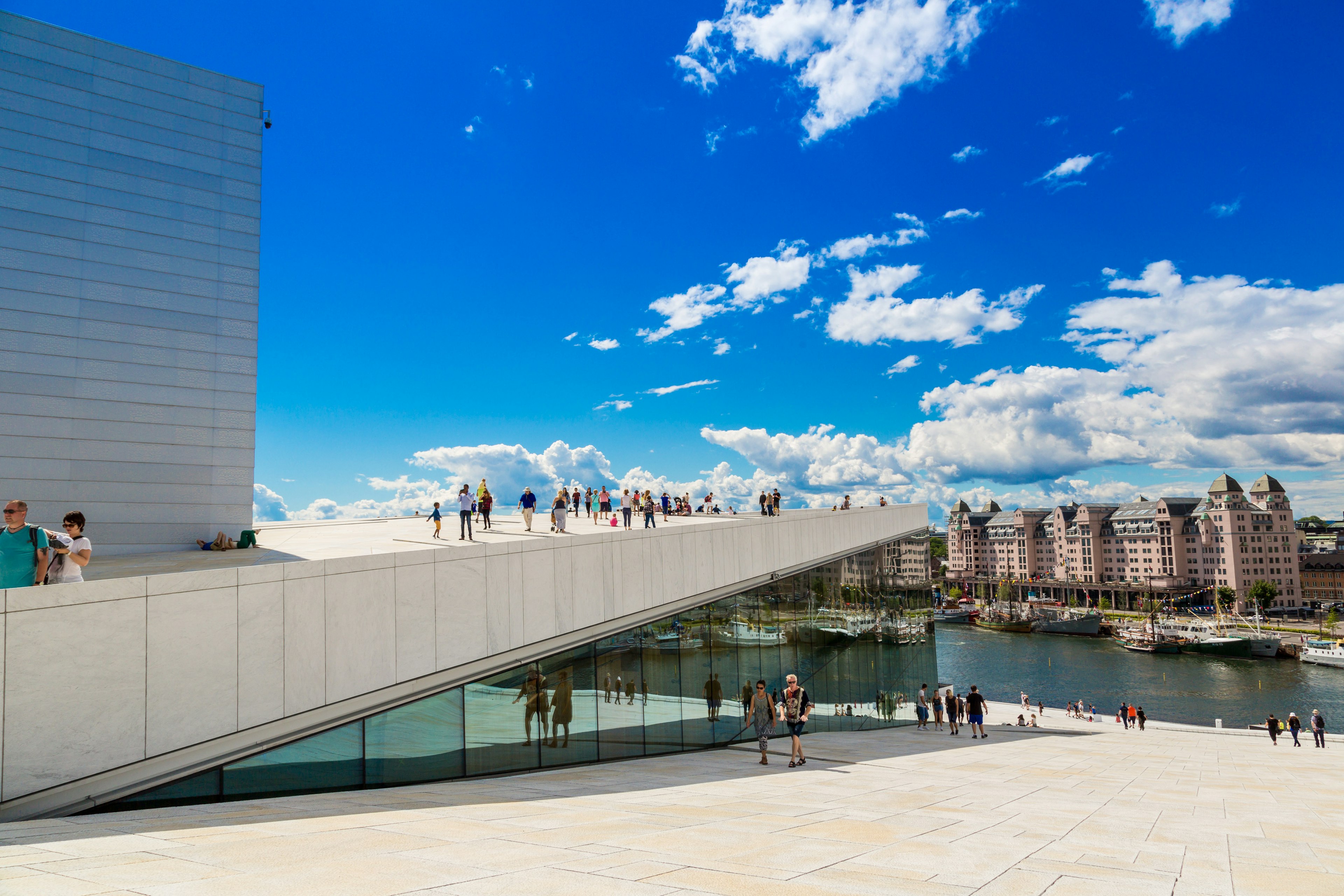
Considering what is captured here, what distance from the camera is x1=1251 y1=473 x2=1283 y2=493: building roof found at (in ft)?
434

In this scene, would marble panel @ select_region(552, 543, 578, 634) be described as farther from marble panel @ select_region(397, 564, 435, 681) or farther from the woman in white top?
the woman in white top

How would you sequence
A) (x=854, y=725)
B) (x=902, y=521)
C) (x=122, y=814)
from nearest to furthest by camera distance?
(x=122, y=814) < (x=854, y=725) < (x=902, y=521)

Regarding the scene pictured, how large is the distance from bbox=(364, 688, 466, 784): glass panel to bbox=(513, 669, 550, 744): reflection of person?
4.38ft

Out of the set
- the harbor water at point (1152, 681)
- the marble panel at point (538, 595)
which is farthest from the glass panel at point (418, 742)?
the harbor water at point (1152, 681)

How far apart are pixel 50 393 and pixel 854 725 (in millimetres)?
24537

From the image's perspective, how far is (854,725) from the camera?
24.2 metres

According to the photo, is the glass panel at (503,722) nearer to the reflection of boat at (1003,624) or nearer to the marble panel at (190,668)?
the marble panel at (190,668)

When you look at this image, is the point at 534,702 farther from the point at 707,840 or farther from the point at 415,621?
the point at 707,840

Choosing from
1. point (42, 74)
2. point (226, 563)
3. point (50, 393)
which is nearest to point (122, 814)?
point (226, 563)

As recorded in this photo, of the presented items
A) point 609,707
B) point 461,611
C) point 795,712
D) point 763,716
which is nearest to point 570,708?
point 609,707

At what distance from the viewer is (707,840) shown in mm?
5840

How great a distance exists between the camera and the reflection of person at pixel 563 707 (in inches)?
525

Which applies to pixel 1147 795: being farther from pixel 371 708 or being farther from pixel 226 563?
pixel 226 563

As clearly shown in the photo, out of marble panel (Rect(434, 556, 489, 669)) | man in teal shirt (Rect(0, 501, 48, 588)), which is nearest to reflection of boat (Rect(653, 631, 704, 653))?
marble panel (Rect(434, 556, 489, 669))
